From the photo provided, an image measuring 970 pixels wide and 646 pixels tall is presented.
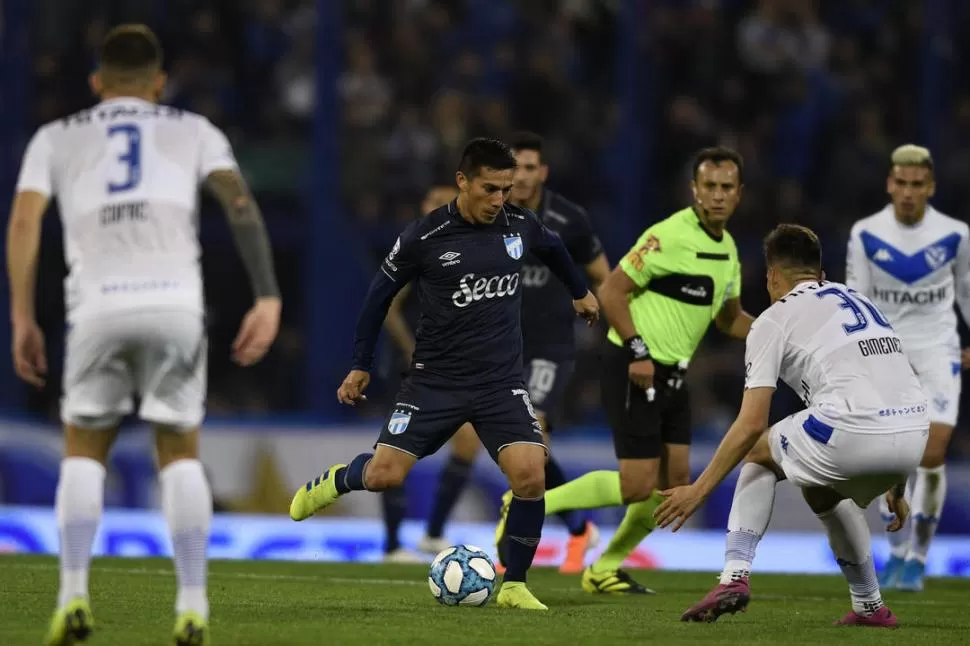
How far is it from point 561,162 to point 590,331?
1.64m

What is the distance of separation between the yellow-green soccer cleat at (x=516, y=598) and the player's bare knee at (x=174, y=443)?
2348 mm

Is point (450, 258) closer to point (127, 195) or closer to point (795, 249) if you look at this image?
point (795, 249)

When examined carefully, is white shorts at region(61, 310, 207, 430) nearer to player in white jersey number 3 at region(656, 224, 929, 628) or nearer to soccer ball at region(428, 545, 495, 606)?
player in white jersey number 3 at region(656, 224, 929, 628)

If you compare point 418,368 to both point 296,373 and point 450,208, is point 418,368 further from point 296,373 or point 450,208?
point 296,373

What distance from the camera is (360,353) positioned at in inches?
300

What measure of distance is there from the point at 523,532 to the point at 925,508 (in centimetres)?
332

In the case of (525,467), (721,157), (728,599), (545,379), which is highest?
(721,157)

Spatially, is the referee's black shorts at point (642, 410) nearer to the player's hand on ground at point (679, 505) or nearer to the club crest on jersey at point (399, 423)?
the club crest on jersey at point (399, 423)

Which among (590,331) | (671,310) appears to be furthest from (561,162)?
Answer: (671,310)

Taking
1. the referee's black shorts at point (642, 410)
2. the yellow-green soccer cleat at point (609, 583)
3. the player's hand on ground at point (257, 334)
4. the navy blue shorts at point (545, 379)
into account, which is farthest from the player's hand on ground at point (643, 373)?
the player's hand on ground at point (257, 334)

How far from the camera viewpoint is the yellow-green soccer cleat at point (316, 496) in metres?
7.94

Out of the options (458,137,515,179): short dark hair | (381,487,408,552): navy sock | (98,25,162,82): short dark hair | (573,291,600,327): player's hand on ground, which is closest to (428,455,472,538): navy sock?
(381,487,408,552): navy sock

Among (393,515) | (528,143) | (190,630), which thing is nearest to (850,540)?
(190,630)

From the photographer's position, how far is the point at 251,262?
219 inches
